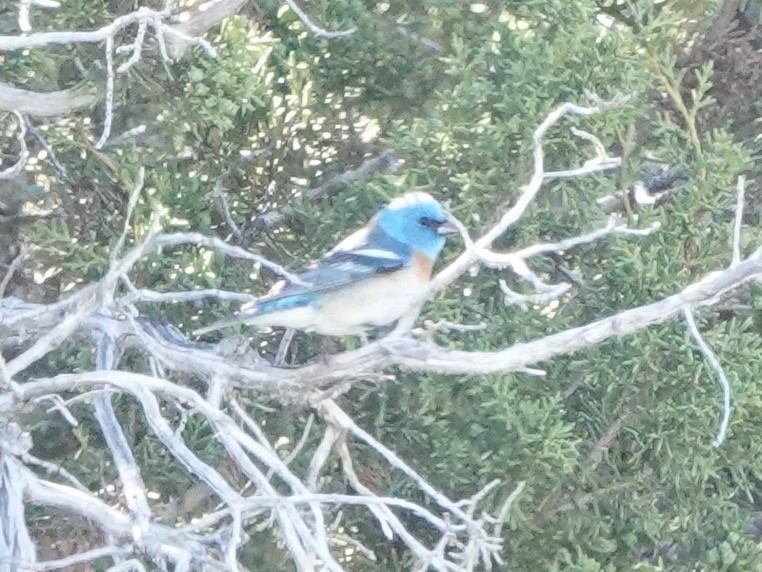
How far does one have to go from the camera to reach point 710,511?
456 cm

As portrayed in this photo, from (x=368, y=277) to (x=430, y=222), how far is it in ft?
0.87

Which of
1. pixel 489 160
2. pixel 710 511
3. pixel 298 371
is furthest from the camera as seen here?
pixel 710 511

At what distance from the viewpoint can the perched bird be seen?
13.3ft

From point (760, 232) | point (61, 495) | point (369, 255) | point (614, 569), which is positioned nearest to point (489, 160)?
point (369, 255)

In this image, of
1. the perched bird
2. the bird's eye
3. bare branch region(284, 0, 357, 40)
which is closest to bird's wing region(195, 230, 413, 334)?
the perched bird

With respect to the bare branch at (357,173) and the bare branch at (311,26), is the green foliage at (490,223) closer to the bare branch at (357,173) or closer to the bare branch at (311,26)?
the bare branch at (357,173)

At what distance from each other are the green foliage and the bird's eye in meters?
0.10

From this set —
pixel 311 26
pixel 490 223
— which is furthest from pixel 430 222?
pixel 311 26

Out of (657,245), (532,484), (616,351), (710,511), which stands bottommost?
(710,511)

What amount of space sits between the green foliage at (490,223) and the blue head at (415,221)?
0.07 meters

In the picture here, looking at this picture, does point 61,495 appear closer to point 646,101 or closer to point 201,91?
point 201,91

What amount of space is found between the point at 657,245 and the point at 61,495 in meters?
1.97

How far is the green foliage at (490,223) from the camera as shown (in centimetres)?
421

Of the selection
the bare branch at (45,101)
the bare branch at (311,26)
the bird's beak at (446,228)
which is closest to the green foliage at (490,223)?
the bird's beak at (446,228)
